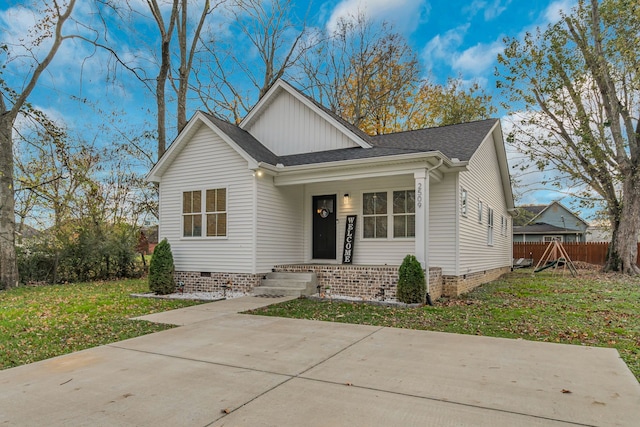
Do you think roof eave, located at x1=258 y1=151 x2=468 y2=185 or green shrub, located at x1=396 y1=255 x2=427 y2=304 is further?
roof eave, located at x1=258 y1=151 x2=468 y2=185

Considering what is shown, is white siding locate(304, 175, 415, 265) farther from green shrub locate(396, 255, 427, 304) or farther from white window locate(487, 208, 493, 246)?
white window locate(487, 208, 493, 246)

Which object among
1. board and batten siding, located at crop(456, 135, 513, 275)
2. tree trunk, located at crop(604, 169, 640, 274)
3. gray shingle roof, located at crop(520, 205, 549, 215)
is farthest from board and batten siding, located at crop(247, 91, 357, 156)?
gray shingle roof, located at crop(520, 205, 549, 215)

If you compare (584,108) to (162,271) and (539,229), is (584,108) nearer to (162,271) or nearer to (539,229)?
(539,229)

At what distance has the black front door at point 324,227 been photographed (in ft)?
37.2

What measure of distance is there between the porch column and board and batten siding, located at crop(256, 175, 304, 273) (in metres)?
3.78

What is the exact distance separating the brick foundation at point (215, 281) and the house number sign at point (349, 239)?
7.83ft

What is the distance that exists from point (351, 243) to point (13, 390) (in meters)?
8.27

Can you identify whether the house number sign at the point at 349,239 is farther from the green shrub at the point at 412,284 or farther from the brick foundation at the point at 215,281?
the green shrub at the point at 412,284

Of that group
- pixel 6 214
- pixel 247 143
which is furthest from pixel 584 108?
pixel 6 214

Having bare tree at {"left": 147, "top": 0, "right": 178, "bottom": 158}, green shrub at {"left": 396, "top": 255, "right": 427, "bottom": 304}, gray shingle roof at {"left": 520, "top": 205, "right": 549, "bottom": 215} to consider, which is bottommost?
green shrub at {"left": 396, "top": 255, "right": 427, "bottom": 304}

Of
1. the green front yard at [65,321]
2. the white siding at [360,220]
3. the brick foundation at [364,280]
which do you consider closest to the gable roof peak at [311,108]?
the white siding at [360,220]

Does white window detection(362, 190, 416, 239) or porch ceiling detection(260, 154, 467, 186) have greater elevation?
Result: porch ceiling detection(260, 154, 467, 186)

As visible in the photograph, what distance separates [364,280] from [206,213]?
180 inches

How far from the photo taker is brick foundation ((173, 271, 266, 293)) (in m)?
→ 9.88
